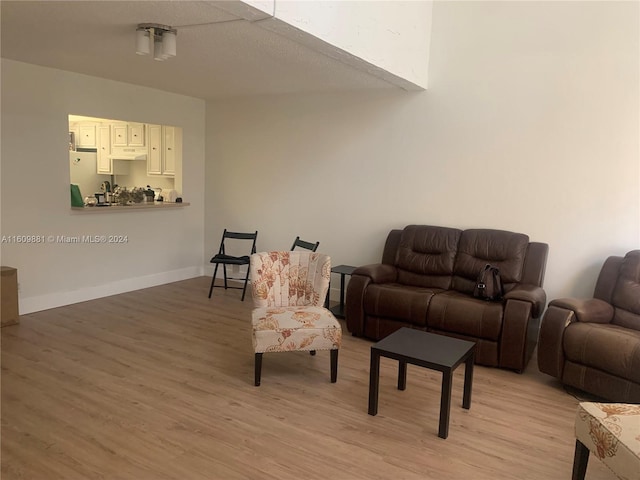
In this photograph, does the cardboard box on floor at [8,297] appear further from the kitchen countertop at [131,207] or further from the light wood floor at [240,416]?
the kitchen countertop at [131,207]

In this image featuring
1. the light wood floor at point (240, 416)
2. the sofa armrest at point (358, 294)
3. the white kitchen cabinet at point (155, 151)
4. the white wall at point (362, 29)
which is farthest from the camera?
the white kitchen cabinet at point (155, 151)

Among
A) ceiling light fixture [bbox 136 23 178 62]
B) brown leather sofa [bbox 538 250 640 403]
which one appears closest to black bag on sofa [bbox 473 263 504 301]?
brown leather sofa [bbox 538 250 640 403]

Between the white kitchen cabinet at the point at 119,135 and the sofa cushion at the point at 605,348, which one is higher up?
the white kitchen cabinet at the point at 119,135

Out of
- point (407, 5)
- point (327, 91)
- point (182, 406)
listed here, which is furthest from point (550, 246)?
point (182, 406)

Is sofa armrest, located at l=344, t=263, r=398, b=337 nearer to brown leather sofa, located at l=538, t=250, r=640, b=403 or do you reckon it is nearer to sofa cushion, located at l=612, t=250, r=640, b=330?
brown leather sofa, located at l=538, t=250, r=640, b=403

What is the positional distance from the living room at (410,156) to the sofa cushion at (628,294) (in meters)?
0.37

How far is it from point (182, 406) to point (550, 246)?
322 cm

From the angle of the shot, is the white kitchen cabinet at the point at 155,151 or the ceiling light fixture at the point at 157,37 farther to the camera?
the white kitchen cabinet at the point at 155,151

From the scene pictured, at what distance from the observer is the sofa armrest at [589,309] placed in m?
3.32

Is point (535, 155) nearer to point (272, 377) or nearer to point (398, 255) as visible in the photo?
point (398, 255)

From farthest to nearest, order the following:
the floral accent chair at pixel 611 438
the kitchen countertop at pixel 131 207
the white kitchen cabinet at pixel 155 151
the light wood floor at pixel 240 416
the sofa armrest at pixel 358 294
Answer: the white kitchen cabinet at pixel 155 151 < the kitchen countertop at pixel 131 207 < the sofa armrest at pixel 358 294 < the light wood floor at pixel 240 416 < the floral accent chair at pixel 611 438

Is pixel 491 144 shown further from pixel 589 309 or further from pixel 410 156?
pixel 589 309

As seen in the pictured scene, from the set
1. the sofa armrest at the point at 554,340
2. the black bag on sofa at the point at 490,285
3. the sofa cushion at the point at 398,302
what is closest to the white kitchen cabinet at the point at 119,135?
the sofa cushion at the point at 398,302

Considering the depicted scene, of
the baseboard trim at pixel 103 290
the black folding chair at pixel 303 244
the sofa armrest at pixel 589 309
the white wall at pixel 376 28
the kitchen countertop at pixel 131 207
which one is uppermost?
the white wall at pixel 376 28
